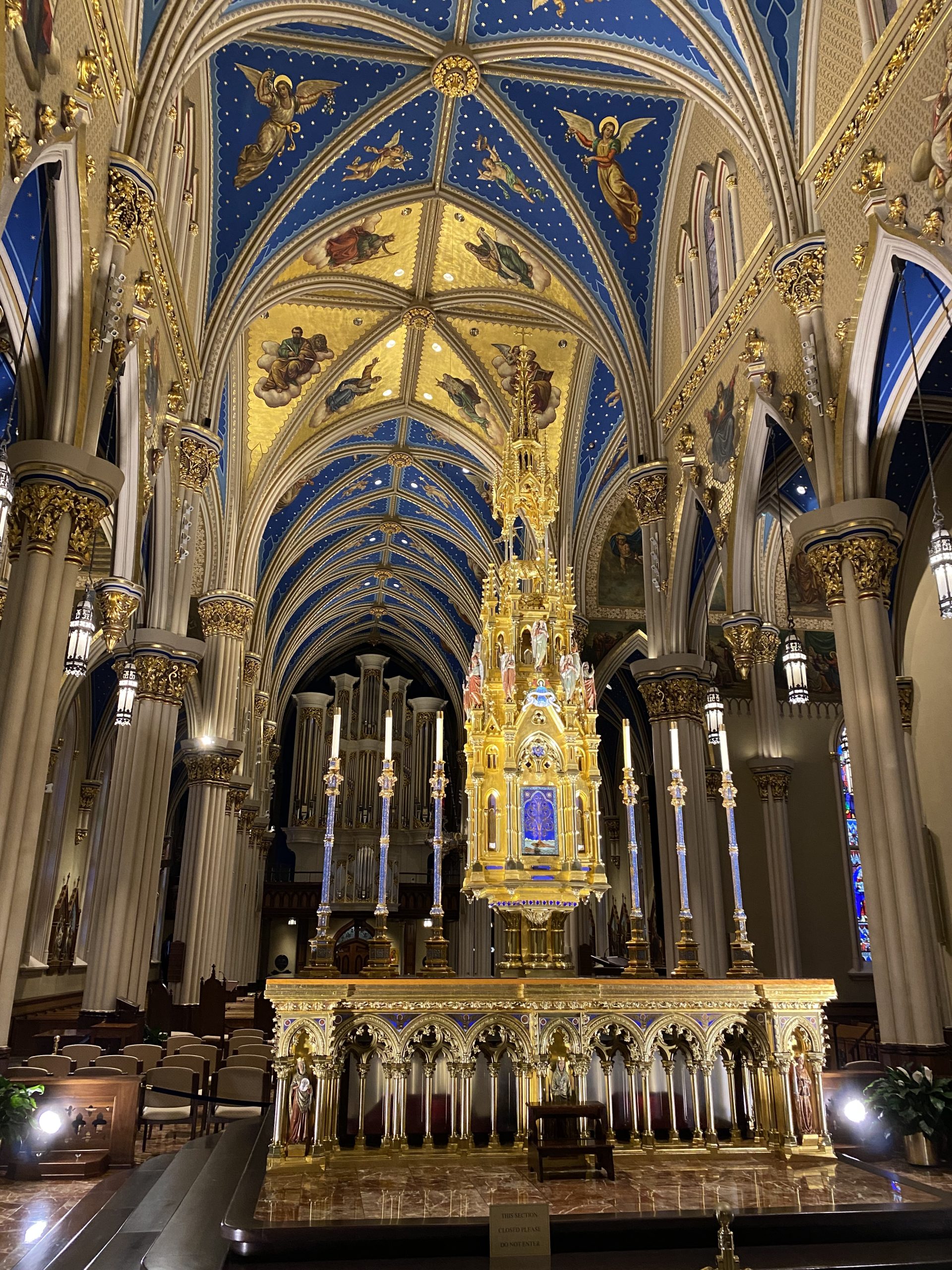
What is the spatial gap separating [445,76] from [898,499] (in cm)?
899

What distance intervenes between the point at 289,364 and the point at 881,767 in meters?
13.9

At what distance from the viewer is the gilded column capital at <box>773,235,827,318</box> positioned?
1025 cm

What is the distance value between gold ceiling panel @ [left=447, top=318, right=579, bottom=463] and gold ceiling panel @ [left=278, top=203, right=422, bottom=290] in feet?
6.16

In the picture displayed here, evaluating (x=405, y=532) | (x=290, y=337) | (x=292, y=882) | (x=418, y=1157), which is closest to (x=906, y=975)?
(x=418, y=1157)

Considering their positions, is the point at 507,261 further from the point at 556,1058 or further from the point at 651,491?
the point at 556,1058

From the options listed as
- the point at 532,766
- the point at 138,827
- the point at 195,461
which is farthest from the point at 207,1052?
the point at 195,461

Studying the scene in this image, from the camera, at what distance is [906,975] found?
336 inches

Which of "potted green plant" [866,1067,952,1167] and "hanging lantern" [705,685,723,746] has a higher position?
"hanging lantern" [705,685,723,746]

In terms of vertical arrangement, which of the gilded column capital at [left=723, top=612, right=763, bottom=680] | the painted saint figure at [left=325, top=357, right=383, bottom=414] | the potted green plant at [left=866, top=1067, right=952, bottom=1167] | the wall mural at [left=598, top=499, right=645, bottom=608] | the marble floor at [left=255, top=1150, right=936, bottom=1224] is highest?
the painted saint figure at [left=325, top=357, right=383, bottom=414]

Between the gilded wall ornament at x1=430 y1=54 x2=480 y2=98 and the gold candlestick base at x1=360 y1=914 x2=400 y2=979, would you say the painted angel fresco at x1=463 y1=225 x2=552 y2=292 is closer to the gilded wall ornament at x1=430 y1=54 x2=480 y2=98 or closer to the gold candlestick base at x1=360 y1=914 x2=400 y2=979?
the gilded wall ornament at x1=430 y1=54 x2=480 y2=98

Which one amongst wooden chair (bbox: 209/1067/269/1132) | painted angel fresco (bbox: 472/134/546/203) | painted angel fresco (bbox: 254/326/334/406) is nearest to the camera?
wooden chair (bbox: 209/1067/269/1132)

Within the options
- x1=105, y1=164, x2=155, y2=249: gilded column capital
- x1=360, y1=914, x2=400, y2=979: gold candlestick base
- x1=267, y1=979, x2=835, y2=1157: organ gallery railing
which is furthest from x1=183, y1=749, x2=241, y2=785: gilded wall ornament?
x1=267, y1=979, x2=835, y2=1157: organ gallery railing

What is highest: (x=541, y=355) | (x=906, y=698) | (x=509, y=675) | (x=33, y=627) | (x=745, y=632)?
(x=541, y=355)

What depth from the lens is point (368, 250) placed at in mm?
16891
